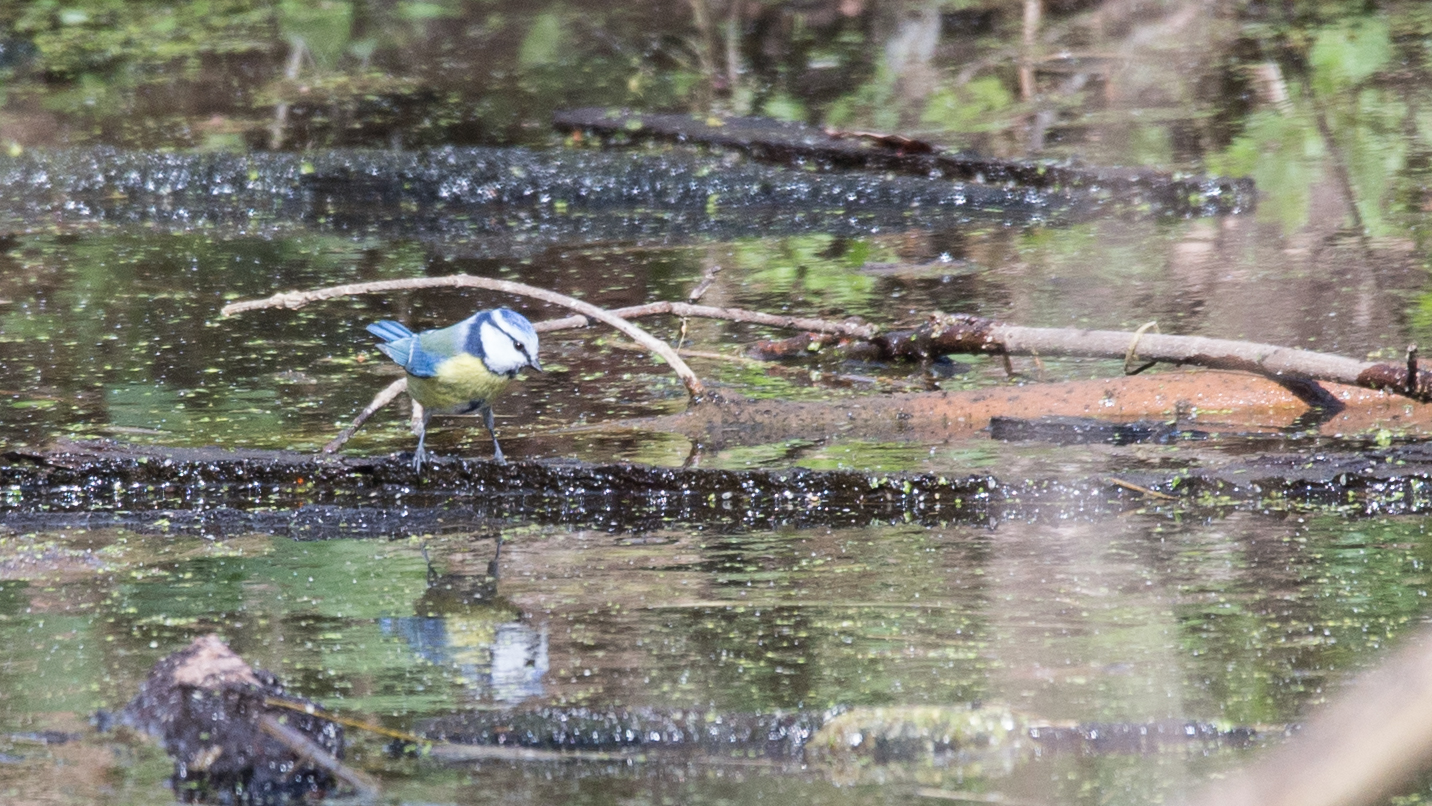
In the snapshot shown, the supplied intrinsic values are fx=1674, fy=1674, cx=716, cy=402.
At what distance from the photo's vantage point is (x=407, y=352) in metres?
4.00

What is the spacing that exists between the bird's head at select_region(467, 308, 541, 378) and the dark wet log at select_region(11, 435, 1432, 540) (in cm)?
24

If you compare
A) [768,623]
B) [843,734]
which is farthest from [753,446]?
[843,734]

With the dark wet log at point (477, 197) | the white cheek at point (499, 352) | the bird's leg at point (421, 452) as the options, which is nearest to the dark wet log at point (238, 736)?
the bird's leg at point (421, 452)

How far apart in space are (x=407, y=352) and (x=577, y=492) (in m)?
0.56

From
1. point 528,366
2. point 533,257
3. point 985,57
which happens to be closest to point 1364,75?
point 985,57

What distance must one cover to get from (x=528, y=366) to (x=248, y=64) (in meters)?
7.31

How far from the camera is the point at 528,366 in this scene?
3967 millimetres

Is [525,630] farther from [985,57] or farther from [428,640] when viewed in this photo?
[985,57]

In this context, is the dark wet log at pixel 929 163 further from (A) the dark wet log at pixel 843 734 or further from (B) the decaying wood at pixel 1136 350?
(A) the dark wet log at pixel 843 734

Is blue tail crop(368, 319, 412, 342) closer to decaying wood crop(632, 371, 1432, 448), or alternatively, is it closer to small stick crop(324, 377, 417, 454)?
small stick crop(324, 377, 417, 454)

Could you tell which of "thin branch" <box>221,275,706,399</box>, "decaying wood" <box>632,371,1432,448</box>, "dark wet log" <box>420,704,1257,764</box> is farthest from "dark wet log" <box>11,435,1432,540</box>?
"dark wet log" <box>420,704,1257,764</box>

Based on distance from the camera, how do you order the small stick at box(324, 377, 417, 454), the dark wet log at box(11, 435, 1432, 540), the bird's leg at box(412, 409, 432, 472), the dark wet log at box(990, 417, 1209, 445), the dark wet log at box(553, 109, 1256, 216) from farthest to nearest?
the dark wet log at box(553, 109, 1256, 216) < the dark wet log at box(990, 417, 1209, 445) < the small stick at box(324, 377, 417, 454) < the bird's leg at box(412, 409, 432, 472) < the dark wet log at box(11, 435, 1432, 540)

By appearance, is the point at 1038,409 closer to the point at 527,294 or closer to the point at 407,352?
the point at 527,294

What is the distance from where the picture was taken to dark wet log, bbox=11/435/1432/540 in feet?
11.8
